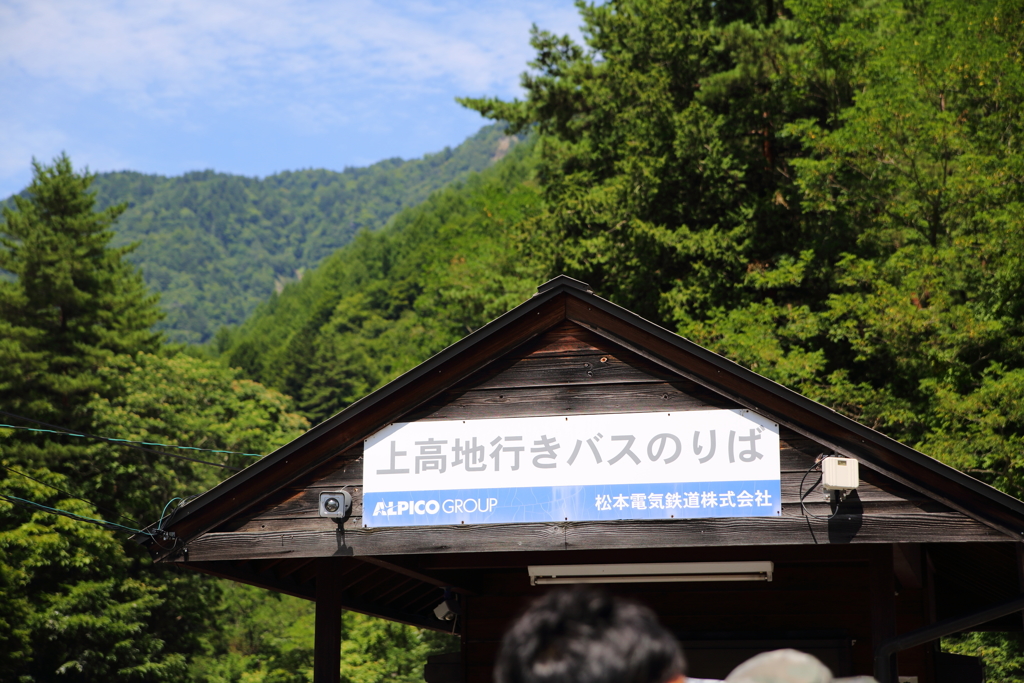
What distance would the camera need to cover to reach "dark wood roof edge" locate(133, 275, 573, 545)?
6.94m

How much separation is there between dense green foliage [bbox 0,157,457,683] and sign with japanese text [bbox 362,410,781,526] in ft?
78.7

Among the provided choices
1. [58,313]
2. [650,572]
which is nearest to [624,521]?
[650,572]

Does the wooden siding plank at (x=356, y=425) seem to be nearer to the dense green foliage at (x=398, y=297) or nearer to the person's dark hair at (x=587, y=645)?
the person's dark hair at (x=587, y=645)

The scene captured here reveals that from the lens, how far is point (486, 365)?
23.4ft

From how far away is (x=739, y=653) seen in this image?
8398 mm

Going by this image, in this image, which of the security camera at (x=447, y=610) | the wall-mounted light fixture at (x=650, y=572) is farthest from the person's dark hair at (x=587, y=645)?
the security camera at (x=447, y=610)

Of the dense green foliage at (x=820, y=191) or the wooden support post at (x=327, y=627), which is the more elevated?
the dense green foliage at (x=820, y=191)

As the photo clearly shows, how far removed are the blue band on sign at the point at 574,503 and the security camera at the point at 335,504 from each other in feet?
0.42

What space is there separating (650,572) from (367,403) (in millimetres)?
2580

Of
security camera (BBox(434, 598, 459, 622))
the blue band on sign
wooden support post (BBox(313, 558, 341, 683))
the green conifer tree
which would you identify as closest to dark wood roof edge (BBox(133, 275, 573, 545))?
the blue band on sign

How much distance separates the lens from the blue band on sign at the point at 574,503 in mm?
6527

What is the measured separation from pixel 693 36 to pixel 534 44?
4896 mm

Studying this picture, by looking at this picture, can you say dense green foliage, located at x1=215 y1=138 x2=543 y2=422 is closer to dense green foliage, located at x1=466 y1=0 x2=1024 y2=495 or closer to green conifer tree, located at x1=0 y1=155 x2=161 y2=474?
dense green foliage, located at x1=466 y1=0 x2=1024 y2=495

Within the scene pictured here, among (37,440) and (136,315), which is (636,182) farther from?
(136,315)
